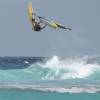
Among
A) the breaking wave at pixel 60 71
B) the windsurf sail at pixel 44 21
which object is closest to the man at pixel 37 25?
the windsurf sail at pixel 44 21

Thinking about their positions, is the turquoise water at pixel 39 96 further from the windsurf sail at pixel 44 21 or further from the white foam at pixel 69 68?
the white foam at pixel 69 68

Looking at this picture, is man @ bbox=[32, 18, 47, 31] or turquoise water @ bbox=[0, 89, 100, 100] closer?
man @ bbox=[32, 18, 47, 31]

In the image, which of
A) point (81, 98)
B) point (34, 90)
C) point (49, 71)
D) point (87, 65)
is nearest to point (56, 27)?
point (81, 98)

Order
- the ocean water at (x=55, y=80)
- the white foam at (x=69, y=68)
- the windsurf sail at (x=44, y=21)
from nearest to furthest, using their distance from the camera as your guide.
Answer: the windsurf sail at (x=44, y=21) → the ocean water at (x=55, y=80) → the white foam at (x=69, y=68)

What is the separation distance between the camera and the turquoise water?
1538 inches

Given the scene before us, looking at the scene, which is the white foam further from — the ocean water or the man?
the man

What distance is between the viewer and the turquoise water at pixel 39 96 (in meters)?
39.1

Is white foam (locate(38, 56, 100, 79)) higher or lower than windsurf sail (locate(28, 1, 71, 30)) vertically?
higher

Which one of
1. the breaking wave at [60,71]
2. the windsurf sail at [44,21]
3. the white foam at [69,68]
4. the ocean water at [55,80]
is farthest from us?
the white foam at [69,68]

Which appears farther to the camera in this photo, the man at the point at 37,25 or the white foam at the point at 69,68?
the white foam at the point at 69,68

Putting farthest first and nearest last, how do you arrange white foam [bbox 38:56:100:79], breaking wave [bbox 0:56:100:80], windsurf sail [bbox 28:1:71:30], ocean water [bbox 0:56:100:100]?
white foam [bbox 38:56:100:79]
breaking wave [bbox 0:56:100:80]
ocean water [bbox 0:56:100:100]
windsurf sail [bbox 28:1:71:30]

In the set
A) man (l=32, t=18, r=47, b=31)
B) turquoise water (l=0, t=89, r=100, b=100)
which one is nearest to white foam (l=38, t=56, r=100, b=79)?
turquoise water (l=0, t=89, r=100, b=100)

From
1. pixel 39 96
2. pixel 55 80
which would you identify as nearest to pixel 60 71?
pixel 55 80

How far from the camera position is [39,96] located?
39656mm
